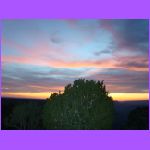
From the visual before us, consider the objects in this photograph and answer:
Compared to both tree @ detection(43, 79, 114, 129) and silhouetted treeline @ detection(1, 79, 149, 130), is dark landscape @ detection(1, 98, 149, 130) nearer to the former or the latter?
silhouetted treeline @ detection(1, 79, 149, 130)

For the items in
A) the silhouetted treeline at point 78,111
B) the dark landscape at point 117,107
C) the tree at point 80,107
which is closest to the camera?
the dark landscape at point 117,107

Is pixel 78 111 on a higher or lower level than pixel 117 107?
lower

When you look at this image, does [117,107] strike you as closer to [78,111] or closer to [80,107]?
[80,107]

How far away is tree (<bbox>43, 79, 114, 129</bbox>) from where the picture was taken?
16.0 m

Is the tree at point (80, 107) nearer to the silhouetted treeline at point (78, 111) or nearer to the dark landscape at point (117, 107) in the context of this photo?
the silhouetted treeline at point (78, 111)

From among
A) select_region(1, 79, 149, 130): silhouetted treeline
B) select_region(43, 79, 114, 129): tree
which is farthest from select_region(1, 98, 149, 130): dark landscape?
select_region(43, 79, 114, 129): tree

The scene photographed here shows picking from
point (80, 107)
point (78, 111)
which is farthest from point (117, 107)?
point (78, 111)

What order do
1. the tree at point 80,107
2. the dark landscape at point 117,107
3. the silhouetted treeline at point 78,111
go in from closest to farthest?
the dark landscape at point 117,107
the silhouetted treeline at point 78,111
the tree at point 80,107

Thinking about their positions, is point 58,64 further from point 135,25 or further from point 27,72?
point 135,25

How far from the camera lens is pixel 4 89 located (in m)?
14.9

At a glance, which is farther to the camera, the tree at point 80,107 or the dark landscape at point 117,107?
the tree at point 80,107

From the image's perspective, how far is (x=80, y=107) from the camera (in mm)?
16203

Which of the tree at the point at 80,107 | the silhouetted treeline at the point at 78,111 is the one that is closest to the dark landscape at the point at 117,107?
the silhouetted treeline at the point at 78,111

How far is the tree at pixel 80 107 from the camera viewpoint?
631 inches
